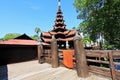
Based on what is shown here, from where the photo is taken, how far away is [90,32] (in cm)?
2094

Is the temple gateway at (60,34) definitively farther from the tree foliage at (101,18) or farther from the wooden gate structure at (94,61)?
the wooden gate structure at (94,61)

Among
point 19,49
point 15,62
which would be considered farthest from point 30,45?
point 15,62

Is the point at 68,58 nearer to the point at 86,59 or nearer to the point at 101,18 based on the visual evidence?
the point at 86,59

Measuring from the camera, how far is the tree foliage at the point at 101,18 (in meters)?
16.4

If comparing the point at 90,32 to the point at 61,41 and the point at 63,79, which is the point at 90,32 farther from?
the point at 63,79

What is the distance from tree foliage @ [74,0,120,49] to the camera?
1641 centimetres

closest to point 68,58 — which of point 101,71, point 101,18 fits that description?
point 101,71

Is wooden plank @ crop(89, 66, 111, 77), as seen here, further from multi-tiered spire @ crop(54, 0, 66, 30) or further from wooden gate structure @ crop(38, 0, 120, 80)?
multi-tiered spire @ crop(54, 0, 66, 30)

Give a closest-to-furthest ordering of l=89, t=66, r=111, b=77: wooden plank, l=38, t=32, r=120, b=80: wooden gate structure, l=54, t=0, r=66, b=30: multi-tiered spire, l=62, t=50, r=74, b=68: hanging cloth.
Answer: l=38, t=32, r=120, b=80: wooden gate structure → l=89, t=66, r=111, b=77: wooden plank → l=62, t=50, r=74, b=68: hanging cloth → l=54, t=0, r=66, b=30: multi-tiered spire

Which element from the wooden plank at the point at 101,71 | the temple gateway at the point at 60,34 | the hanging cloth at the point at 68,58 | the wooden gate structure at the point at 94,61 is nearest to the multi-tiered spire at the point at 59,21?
the temple gateway at the point at 60,34

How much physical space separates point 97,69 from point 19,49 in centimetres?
1150

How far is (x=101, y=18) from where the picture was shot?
1769cm

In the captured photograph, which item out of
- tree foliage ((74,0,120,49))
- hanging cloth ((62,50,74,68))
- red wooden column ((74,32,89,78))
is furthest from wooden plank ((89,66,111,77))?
tree foliage ((74,0,120,49))

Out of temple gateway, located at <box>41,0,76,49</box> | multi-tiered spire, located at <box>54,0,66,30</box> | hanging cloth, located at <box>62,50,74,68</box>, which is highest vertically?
multi-tiered spire, located at <box>54,0,66,30</box>
